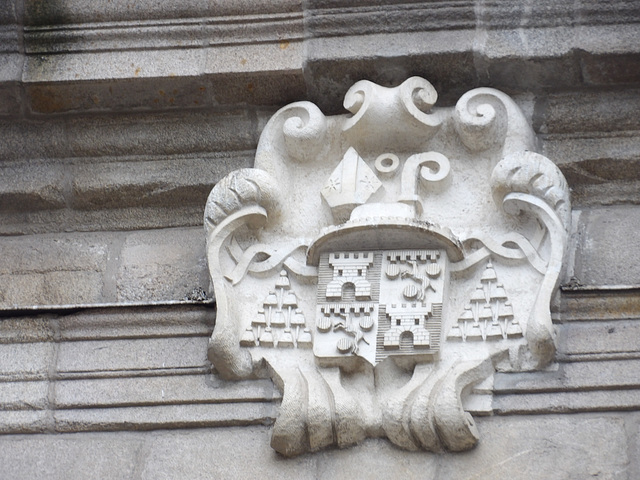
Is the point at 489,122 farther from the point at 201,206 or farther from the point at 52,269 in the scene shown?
the point at 52,269

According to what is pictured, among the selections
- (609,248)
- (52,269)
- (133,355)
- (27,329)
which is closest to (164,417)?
(133,355)

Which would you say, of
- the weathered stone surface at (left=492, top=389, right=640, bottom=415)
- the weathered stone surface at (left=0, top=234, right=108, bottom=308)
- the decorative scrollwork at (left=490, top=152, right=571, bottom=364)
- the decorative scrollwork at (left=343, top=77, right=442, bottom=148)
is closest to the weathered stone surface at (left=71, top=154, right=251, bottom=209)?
the weathered stone surface at (left=0, top=234, right=108, bottom=308)

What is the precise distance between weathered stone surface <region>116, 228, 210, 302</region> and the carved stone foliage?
0.19 m

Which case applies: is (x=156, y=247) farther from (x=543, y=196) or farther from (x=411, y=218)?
(x=543, y=196)

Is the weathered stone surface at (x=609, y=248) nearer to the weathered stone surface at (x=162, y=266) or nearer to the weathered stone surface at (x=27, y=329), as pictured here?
the weathered stone surface at (x=162, y=266)

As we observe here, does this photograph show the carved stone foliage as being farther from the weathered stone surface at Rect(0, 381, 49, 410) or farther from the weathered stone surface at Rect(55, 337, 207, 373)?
the weathered stone surface at Rect(0, 381, 49, 410)

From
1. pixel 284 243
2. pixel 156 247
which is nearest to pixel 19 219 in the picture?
pixel 156 247

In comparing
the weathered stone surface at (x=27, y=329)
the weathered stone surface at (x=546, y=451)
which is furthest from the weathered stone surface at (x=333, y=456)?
the weathered stone surface at (x=27, y=329)

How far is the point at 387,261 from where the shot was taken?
3002 millimetres

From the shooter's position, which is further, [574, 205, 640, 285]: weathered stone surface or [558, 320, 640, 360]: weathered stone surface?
[574, 205, 640, 285]: weathered stone surface

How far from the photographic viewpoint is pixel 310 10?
11.0 feet

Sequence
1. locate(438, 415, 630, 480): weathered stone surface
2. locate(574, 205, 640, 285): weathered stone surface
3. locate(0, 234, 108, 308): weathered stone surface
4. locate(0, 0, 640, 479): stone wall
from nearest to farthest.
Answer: locate(438, 415, 630, 480): weathered stone surface, locate(0, 0, 640, 479): stone wall, locate(574, 205, 640, 285): weathered stone surface, locate(0, 234, 108, 308): weathered stone surface

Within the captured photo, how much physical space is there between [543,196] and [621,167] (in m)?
0.33

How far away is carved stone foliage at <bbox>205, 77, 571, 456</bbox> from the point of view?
2879 mm
